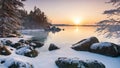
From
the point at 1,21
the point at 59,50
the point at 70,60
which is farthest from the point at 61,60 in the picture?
the point at 1,21

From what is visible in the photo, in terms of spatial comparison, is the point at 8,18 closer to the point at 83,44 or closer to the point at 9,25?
Answer: the point at 9,25

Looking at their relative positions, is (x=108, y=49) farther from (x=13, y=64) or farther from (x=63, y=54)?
(x=13, y=64)

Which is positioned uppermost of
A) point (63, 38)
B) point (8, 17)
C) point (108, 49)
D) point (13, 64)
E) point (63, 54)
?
point (8, 17)

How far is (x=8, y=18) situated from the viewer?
2728 cm

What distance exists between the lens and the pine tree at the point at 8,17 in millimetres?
26828

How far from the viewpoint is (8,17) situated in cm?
2738

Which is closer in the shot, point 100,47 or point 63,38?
point 100,47

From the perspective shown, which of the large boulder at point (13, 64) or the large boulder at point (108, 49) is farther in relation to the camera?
the large boulder at point (108, 49)

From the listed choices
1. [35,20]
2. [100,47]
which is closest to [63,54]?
[100,47]

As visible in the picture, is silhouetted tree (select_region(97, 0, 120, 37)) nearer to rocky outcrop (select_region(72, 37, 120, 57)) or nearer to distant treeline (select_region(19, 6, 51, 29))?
rocky outcrop (select_region(72, 37, 120, 57))

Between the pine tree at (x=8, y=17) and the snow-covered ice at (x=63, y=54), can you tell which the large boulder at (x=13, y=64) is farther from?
the pine tree at (x=8, y=17)

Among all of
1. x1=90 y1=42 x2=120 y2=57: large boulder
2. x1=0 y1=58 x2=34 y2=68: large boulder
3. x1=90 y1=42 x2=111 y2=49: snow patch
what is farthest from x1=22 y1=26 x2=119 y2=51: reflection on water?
x1=0 y1=58 x2=34 y2=68: large boulder

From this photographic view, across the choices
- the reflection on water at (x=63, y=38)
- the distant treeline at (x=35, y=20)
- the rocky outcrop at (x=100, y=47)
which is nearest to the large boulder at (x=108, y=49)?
the rocky outcrop at (x=100, y=47)

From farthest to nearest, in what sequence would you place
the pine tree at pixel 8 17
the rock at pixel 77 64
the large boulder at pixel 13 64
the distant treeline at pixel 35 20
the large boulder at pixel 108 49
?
the distant treeline at pixel 35 20 → the pine tree at pixel 8 17 → the large boulder at pixel 108 49 → the rock at pixel 77 64 → the large boulder at pixel 13 64
